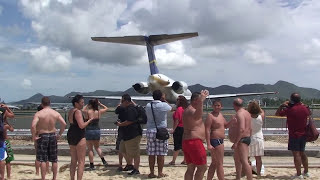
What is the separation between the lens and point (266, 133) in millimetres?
13438

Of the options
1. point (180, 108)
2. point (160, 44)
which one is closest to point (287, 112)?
point (180, 108)

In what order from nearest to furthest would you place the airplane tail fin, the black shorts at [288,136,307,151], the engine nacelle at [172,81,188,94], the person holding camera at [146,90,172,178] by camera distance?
the black shorts at [288,136,307,151] → the person holding camera at [146,90,172,178] → the airplane tail fin → the engine nacelle at [172,81,188,94]

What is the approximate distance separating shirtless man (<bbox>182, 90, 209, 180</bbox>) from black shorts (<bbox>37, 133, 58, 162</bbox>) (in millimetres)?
2439

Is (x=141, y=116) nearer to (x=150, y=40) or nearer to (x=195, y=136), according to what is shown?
(x=195, y=136)

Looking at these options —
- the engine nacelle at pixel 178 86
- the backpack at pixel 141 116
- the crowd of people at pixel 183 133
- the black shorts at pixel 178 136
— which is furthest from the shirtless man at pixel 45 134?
the engine nacelle at pixel 178 86

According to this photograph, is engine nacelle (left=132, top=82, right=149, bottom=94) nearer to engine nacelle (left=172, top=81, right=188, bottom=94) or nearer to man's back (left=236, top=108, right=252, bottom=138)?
engine nacelle (left=172, top=81, right=188, bottom=94)

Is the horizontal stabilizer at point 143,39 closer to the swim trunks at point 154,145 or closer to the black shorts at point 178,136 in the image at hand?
the black shorts at point 178,136

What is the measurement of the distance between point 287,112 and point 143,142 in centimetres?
654

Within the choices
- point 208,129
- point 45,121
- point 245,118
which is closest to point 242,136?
point 245,118

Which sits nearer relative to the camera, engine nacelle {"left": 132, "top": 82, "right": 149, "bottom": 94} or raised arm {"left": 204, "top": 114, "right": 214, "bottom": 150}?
raised arm {"left": 204, "top": 114, "right": 214, "bottom": 150}

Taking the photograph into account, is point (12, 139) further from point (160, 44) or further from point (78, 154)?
point (160, 44)

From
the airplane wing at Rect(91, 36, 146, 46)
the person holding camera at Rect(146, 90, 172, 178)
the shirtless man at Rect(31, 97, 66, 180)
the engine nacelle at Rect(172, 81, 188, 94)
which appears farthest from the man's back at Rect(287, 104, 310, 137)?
the airplane wing at Rect(91, 36, 146, 46)

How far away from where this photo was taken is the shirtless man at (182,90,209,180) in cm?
550

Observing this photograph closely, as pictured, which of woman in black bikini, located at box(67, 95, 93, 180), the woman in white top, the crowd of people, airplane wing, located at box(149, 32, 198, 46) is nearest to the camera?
the crowd of people
